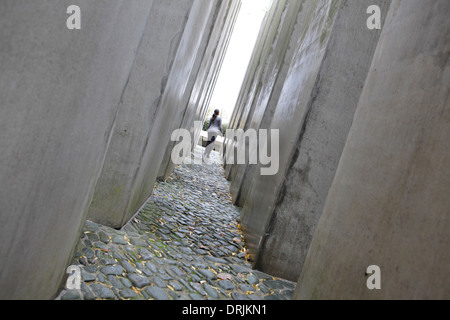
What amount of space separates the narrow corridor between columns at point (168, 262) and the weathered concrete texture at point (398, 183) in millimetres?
1395

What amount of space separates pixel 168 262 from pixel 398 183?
283cm

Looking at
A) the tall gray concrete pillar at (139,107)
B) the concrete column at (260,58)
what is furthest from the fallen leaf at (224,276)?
the concrete column at (260,58)

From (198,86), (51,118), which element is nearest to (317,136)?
(51,118)

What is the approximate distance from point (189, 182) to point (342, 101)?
239 inches

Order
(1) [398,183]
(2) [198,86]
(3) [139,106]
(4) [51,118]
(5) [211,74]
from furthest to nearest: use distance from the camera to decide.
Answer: (5) [211,74] < (2) [198,86] < (3) [139,106] < (1) [398,183] < (4) [51,118]

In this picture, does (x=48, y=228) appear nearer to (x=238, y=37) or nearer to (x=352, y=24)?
(x=352, y=24)

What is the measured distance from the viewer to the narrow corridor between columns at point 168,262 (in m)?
3.06

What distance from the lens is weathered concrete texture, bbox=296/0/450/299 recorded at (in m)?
1.67

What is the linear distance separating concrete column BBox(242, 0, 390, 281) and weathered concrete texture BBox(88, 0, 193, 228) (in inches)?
75.8

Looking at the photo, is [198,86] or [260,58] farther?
[260,58]

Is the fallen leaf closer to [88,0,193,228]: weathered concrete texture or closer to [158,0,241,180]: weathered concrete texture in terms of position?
[88,0,193,228]: weathered concrete texture

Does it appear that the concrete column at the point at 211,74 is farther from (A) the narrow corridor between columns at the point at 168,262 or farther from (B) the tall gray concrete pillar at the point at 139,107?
(B) the tall gray concrete pillar at the point at 139,107

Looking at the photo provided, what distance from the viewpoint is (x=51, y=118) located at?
1.74 metres

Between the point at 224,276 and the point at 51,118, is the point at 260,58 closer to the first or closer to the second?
the point at 224,276
